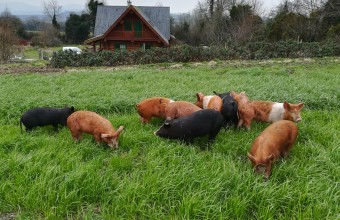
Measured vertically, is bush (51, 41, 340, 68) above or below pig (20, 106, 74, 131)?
above

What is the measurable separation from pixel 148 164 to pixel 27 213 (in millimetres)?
1474

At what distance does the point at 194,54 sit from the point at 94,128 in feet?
52.7

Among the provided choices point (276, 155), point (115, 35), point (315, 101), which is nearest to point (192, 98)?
point (315, 101)

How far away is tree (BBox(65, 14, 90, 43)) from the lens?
48.9 meters

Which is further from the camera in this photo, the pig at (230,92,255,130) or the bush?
the bush

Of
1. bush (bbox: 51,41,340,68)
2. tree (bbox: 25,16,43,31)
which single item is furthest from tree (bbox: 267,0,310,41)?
tree (bbox: 25,16,43,31)

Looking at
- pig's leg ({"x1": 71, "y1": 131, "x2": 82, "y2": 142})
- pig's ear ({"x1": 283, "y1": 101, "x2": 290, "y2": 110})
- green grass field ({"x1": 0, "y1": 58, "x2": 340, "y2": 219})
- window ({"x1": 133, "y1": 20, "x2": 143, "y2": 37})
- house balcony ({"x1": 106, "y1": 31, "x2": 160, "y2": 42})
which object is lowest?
green grass field ({"x1": 0, "y1": 58, "x2": 340, "y2": 219})

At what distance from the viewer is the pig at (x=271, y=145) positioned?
3.66 meters

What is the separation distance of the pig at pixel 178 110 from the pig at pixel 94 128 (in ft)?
3.33

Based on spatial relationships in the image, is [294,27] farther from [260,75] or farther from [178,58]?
[260,75]

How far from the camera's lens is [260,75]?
37.6 feet

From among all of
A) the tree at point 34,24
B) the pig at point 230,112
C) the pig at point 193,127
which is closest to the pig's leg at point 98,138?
the pig at point 193,127

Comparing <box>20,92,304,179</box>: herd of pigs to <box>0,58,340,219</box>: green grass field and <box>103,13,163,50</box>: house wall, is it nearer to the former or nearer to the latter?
→ <box>0,58,340,219</box>: green grass field

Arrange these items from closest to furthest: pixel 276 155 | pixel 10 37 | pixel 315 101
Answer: pixel 276 155 < pixel 315 101 < pixel 10 37
